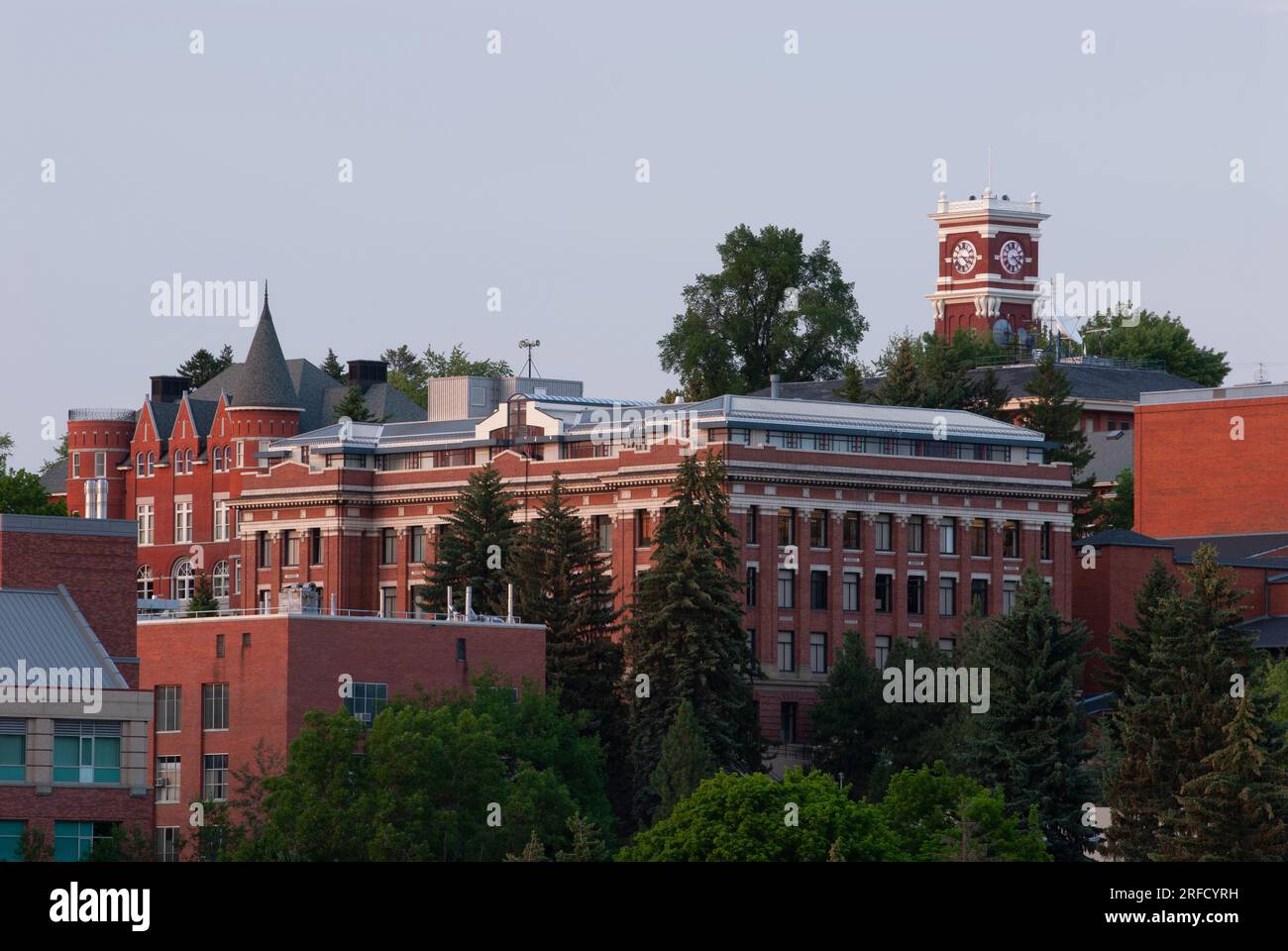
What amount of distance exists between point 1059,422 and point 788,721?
27.4m

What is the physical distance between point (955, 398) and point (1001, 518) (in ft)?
53.3

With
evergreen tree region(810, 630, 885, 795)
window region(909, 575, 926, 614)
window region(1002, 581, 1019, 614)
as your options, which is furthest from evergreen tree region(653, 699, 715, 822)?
window region(1002, 581, 1019, 614)

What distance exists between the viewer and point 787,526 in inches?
4274

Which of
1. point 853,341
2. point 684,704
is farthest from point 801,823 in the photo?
point 853,341

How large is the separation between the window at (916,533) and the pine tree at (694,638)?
15176 millimetres

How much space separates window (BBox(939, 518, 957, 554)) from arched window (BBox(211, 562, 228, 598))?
36.2m

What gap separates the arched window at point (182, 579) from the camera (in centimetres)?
13600

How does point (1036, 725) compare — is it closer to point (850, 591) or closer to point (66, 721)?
point (850, 591)

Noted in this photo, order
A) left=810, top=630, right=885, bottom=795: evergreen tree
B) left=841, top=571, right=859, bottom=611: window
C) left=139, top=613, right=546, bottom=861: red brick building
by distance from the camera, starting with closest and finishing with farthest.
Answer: left=139, top=613, right=546, bottom=861: red brick building
left=810, top=630, right=885, bottom=795: evergreen tree
left=841, top=571, right=859, bottom=611: window

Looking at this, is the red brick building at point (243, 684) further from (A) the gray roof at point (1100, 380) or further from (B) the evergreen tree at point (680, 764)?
(A) the gray roof at point (1100, 380)

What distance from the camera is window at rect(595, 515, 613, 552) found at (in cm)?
10956

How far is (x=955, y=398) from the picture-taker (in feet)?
422

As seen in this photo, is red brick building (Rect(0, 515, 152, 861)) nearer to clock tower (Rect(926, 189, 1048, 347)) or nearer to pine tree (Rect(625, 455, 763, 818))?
pine tree (Rect(625, 455, 763, 818))
